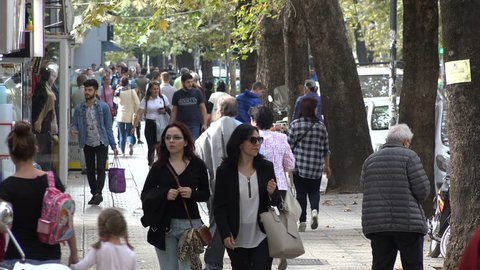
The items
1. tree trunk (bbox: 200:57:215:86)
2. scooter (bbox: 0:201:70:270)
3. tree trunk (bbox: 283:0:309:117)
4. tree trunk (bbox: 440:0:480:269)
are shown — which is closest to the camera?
scooter (bbox: 0:201:70:270)

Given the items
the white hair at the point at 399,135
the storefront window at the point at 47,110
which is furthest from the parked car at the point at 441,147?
the white hair at the point at 399,135

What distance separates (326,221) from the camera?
16.4m

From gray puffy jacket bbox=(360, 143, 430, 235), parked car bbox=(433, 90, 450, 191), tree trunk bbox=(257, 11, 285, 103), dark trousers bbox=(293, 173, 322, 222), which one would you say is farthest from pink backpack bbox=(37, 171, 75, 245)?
tree trunk bbox=(257, 11, 285, 103)

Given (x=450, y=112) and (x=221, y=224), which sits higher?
(x=450, y=112)

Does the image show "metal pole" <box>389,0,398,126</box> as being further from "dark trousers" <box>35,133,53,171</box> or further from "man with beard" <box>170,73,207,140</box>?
"dark trousers" <box>35,133,53,171</box>

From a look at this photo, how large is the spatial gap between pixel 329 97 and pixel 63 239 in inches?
528

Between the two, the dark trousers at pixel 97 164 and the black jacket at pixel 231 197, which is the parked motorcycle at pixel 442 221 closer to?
the black jacket at pixel 231 197

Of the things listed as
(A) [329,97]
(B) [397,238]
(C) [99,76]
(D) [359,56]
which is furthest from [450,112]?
(D) [359,56]

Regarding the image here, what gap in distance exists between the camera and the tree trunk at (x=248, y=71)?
100 feet

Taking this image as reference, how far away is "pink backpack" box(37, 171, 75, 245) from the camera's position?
7.13m

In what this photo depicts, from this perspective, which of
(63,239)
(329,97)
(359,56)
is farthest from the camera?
(359,56)

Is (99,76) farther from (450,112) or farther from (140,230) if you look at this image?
(450,112)

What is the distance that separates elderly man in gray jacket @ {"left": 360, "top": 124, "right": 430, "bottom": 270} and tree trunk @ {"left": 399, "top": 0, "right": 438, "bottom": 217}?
229 inches

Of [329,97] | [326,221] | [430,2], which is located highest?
[430,2]
